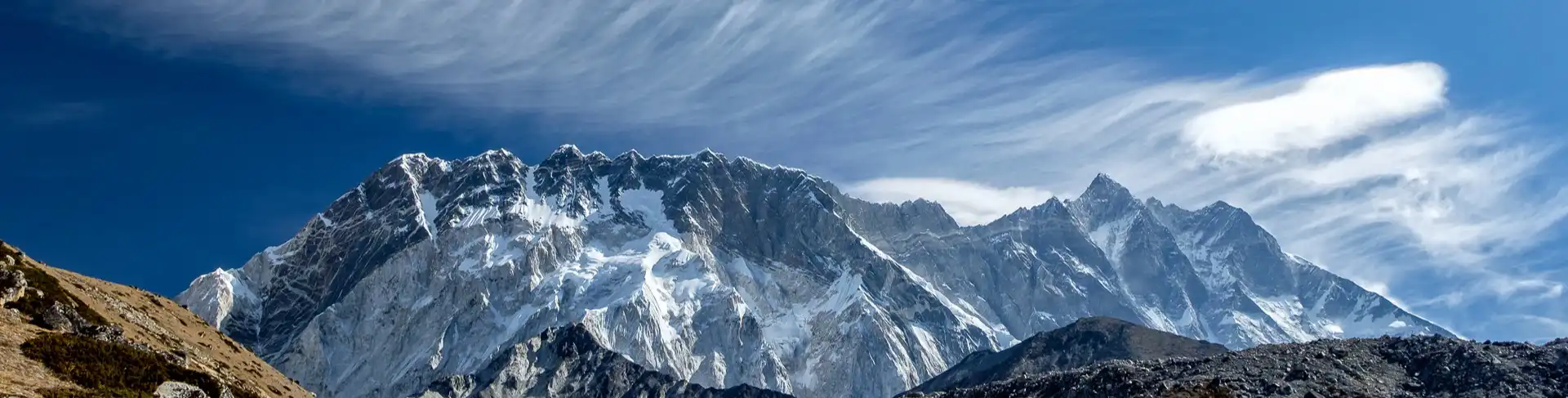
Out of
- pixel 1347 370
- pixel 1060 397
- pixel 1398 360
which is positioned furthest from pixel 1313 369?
pixel 1060 397

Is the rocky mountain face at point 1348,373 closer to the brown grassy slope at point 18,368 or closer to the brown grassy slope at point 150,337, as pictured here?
the brown grassy slope at point 150,337

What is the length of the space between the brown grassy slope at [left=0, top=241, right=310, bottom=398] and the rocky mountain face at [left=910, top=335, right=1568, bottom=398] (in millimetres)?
74592

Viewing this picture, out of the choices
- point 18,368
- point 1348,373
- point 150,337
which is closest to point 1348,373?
point 1348,373

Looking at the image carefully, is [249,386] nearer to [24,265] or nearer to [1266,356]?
[24,265]

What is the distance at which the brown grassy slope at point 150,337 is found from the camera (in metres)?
68.6

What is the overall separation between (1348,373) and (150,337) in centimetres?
10308

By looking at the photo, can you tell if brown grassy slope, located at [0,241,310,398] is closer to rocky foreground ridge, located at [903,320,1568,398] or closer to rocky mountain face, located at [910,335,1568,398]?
rocky mountain face, located at [910,335,1568,398]

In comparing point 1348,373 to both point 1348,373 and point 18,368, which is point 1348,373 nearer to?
point 1348,373

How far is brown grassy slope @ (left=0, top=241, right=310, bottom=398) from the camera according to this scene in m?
68.6

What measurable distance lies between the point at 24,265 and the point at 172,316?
17479mm

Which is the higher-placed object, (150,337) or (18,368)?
(150,337)

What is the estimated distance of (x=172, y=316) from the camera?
105m

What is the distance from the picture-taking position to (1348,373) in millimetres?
123688

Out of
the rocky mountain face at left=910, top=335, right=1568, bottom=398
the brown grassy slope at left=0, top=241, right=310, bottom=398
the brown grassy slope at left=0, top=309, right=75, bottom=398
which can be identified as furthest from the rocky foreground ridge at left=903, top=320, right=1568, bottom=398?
the brown grassy slope at left=0, top=309, right=75, bottom=398
